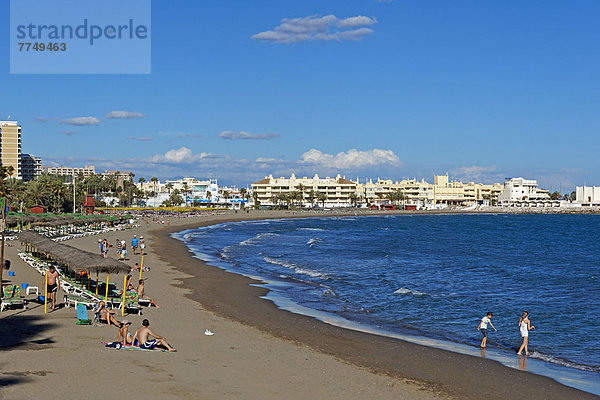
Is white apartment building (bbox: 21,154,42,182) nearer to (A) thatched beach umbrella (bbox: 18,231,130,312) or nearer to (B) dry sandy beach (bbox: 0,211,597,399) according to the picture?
(A) thatched beach umbrella (bbox: 18,231,130,312)

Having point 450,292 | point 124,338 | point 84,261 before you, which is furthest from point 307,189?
point 124,338

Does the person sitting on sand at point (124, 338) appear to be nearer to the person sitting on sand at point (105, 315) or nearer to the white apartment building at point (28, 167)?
the person sitting on sand at point (105, 315)

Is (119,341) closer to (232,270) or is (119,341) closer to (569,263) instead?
(232,270)

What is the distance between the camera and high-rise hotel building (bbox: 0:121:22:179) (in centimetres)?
17088

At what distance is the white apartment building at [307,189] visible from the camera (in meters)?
191

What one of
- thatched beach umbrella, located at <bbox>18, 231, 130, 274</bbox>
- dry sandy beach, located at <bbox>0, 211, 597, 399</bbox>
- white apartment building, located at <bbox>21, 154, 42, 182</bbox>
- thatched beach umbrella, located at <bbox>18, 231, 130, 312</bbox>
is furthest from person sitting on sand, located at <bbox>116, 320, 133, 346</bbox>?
white apartment building, located at <bbox>21, 154, 42, 182</bbox>

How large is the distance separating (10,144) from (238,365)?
182 metres

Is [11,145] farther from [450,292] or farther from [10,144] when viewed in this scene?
[450,292]

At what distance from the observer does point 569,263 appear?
141 ft

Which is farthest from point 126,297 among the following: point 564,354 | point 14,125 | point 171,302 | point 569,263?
point 14,125

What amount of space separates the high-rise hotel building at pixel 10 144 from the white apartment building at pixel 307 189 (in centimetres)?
7325

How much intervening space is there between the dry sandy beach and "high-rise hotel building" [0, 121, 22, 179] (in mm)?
172230

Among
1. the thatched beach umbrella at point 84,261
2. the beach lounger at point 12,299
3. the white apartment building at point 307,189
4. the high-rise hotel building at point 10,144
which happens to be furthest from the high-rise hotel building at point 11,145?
the beach lounger at point 12,299

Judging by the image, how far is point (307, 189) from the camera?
190m
